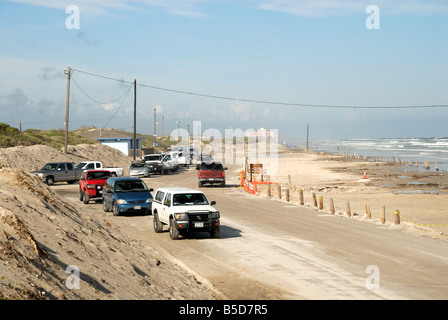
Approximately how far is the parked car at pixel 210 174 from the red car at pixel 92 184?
12145 mm

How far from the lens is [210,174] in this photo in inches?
1676

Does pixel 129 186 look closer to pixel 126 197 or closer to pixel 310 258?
pixel 126 197

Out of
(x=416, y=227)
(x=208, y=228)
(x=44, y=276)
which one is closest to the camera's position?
(x=44, y=276)

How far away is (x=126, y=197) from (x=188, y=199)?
614 cm

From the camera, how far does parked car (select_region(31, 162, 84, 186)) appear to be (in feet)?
144

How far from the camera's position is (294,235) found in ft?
65.8

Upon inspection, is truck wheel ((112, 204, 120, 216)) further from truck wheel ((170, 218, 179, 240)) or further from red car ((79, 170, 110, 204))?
truck wheel ((170, 218, 179, 240))

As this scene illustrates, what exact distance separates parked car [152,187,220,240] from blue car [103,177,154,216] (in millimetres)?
4335

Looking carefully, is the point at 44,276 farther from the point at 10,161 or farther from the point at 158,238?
the point at 10,161

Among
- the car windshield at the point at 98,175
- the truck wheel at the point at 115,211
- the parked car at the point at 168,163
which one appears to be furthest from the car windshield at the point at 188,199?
the parked car at the point at 168,163

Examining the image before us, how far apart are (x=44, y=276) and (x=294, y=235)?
12270 millimetres

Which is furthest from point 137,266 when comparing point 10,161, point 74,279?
point 10,161

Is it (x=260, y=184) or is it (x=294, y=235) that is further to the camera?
(x=260, y=184)

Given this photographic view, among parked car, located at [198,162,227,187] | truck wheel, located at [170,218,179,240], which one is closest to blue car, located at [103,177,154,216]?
truck wheel, located at [170,218,179,240]
